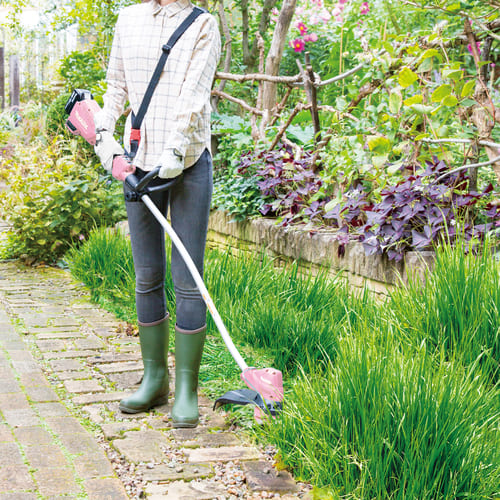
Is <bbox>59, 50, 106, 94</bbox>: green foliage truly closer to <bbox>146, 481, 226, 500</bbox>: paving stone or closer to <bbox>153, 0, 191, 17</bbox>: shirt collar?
<bbox>153, 0, 191, 17</bbox>: shirt collar

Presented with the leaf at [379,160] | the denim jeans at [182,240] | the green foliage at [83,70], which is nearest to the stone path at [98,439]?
the denim jeans at [182,240]

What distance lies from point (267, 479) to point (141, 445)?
523 mm

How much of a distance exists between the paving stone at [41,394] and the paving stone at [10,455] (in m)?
0.48

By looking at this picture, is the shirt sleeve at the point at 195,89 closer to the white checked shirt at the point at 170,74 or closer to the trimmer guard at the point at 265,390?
the white checked shirt at the point at 170,74

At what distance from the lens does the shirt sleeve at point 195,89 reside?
250cm

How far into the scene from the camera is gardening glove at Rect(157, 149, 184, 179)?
246 cm

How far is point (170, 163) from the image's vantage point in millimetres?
2465

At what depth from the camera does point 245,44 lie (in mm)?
8250

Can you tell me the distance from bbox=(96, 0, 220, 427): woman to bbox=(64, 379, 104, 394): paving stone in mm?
326

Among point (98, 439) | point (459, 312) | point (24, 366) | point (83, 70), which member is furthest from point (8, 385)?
point (83, 70)

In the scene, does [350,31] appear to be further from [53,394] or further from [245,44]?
[53,394]

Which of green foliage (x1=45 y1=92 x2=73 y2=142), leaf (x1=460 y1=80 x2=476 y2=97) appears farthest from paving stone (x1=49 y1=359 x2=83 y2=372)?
green foliage (x1=45 y1=92 x2=73 y2=142)

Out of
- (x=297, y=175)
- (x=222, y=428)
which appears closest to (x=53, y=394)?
(x=222, y=428)

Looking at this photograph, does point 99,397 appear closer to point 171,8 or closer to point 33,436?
point 33,436
